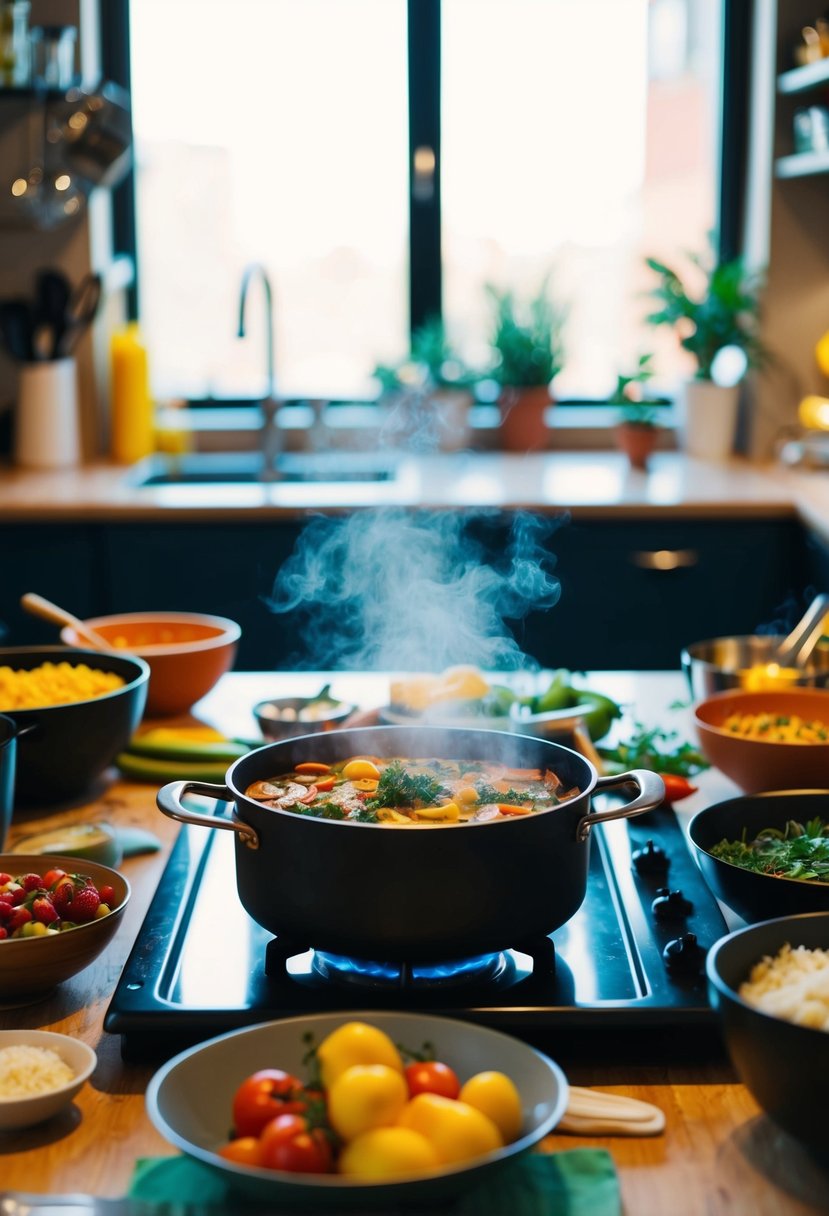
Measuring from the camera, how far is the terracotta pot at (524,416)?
4.16m

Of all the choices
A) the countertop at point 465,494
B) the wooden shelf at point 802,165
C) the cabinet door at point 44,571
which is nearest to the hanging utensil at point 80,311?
the countertop at point 465,494

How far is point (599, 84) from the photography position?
4156 mm

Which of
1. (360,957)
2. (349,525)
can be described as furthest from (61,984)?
(349,525)

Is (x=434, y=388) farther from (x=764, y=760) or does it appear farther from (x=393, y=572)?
(x=764, y=760)

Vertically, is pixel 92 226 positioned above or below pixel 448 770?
above

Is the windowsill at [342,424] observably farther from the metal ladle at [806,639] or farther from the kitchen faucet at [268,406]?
the metal ladle at [806,639]

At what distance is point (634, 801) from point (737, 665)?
3.33 feet

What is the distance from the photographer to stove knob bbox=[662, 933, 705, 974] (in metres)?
1.16

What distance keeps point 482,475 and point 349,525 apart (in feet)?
1.56

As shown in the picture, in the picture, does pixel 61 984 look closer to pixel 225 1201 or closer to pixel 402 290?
pixel 225 1201

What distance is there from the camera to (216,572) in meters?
3.41

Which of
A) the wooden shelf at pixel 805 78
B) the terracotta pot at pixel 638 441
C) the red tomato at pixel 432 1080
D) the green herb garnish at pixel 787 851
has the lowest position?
the red tomato at pixel 432 1080

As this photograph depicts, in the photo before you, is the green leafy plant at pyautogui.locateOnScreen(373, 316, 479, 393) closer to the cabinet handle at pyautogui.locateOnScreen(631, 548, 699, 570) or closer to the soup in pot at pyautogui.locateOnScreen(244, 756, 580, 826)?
the cabinet handle at pyautogui.locateOnScreen(631, 548, 699, 570)

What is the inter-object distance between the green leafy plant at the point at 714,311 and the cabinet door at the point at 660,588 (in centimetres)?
81
